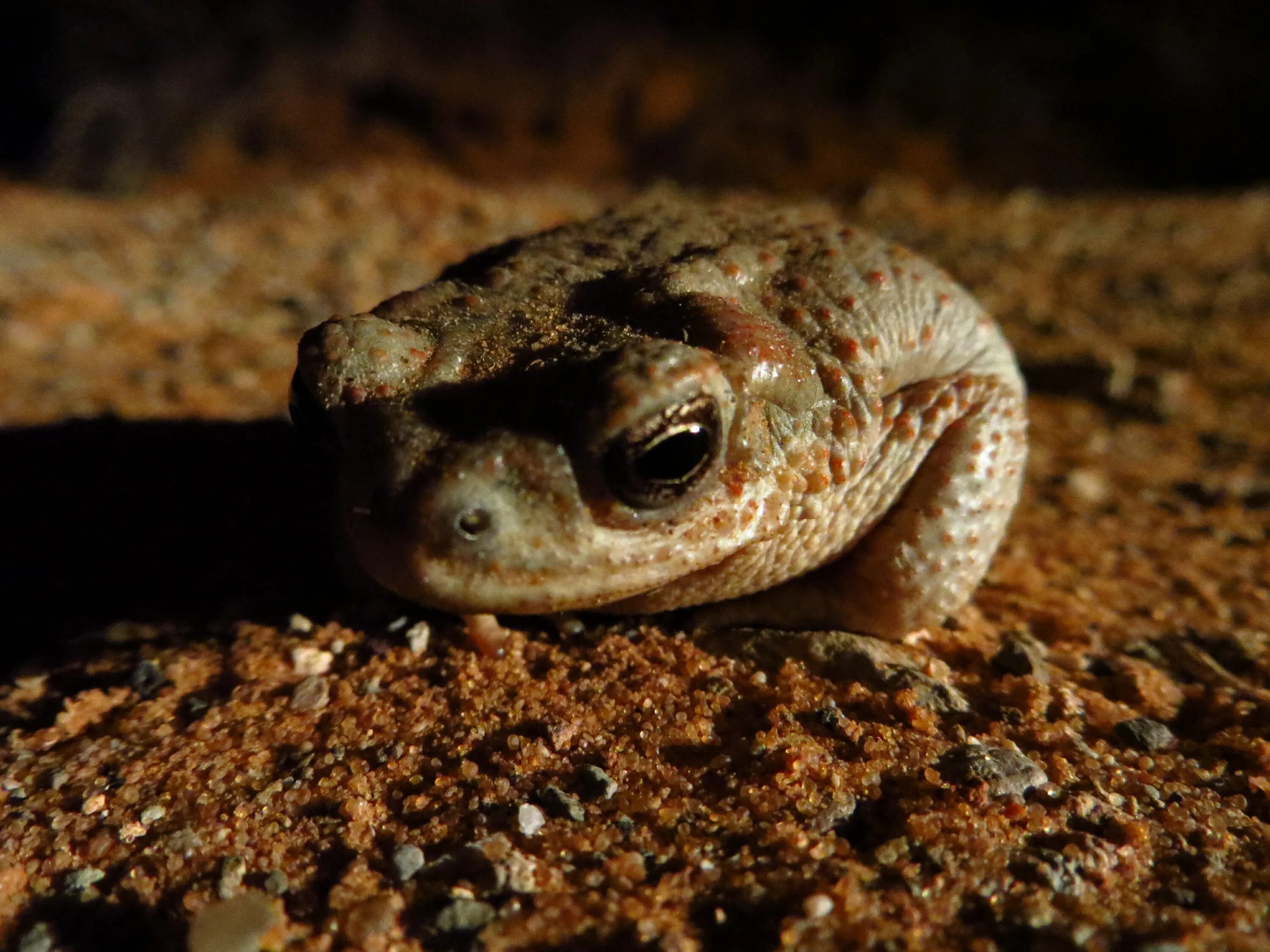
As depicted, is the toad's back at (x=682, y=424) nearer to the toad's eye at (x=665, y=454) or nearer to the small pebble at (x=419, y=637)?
the toad's eye at (x=665, y=454)

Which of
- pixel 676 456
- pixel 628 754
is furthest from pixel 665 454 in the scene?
pixel 628 754

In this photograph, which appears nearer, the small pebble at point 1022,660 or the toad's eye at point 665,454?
the toad's eye at point 665,454

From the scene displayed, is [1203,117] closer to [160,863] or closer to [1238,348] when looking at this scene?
[1238,348]

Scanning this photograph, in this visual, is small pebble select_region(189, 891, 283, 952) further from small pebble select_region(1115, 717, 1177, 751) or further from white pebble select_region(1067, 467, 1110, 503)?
white pebble select_region(1067, 467, 1110, 503)

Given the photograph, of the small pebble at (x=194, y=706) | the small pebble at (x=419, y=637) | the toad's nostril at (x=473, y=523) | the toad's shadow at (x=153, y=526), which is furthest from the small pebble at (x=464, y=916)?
the toad's shadow at (x=153, y=526)

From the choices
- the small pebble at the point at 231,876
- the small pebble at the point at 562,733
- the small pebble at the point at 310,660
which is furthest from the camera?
the small pebble at the point at 310,660

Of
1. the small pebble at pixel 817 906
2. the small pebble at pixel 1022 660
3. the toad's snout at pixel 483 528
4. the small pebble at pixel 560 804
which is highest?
the toad's snout at pixel 483 528

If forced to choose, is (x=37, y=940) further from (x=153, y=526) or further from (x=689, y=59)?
(x=689, y=59)
